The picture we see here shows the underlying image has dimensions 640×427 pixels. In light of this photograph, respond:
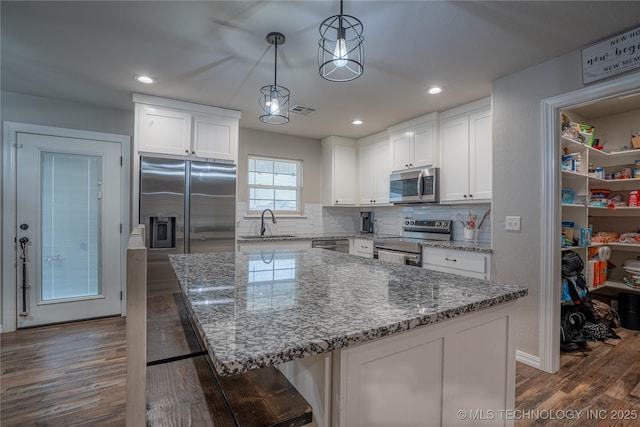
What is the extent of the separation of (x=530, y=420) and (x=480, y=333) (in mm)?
1244

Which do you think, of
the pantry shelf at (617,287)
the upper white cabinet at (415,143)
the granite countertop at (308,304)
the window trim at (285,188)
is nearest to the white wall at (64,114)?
the window trim at (285,188)

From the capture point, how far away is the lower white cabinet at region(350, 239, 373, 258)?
407 cm

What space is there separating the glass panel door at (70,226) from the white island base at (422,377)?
3337mm

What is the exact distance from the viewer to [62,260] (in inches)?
131

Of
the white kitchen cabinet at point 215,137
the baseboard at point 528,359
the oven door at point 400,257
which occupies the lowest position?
the baseboard at point 528,359

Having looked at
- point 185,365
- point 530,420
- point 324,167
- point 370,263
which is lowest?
point 530,420

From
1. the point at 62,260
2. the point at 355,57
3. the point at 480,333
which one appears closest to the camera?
the point at 480,333

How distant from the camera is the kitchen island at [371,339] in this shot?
70cm

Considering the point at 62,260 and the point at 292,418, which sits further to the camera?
the point at 62,260

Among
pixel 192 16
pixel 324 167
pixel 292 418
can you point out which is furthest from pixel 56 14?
pixel 324 167

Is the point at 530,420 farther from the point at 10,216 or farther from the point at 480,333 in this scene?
the point at 10,216

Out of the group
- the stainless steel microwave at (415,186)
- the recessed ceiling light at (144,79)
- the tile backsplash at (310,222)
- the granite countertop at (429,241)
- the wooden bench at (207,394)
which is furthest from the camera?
the tile backsplash at (310,222)

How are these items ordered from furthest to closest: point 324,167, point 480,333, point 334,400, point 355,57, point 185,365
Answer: point 324,167 < point 355,57 < point 185,365 < point 480,333 < point 334,400
